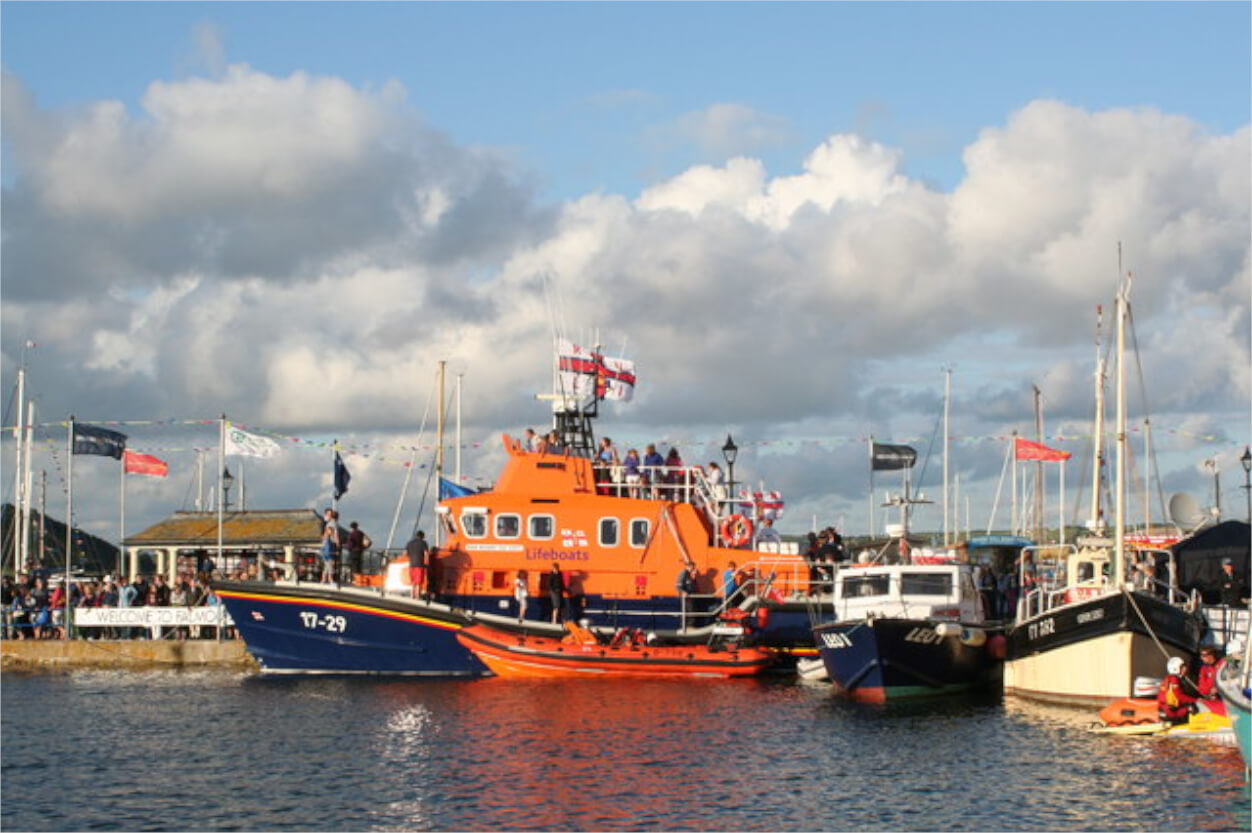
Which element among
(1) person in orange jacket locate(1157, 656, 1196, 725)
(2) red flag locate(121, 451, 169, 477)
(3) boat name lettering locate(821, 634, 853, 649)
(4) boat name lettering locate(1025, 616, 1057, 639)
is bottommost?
(1) person in orange jacket locate(1157, 656, 1196, 725)

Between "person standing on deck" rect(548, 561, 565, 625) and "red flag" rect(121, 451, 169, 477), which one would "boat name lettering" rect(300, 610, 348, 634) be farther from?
"red flag" rect(121, 451, 169, 477)

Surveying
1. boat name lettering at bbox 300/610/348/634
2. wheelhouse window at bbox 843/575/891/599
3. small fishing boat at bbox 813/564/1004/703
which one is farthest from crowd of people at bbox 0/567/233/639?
small fishing boat at bbox 813/564/1004/703

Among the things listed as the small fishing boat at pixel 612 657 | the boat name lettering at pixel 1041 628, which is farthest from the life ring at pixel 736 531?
the boat name lettering at pixel 1041 628

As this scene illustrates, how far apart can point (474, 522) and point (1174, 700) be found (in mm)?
16931

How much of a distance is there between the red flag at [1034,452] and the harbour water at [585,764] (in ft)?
58.4

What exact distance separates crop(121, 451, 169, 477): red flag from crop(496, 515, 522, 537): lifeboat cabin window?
40.0 ft

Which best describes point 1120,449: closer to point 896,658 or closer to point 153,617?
point 896,658

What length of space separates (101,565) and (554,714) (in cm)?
5199

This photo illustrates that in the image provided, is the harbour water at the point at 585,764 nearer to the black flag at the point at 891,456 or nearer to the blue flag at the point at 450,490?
the blue flag at the point at 450,490

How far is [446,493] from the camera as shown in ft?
134

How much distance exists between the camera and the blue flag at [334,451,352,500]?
4062 centimetres

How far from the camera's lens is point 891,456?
45.6m

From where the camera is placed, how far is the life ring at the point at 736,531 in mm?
37812

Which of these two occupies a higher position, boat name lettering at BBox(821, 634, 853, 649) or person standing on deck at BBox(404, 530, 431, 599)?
person standing on deck at BBox(404, 530, 431, 599)
